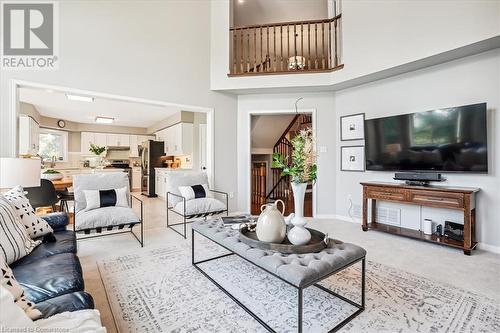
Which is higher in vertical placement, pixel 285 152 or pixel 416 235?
pixel 285 152

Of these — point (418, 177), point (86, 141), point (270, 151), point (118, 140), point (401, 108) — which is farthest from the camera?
point (118, 140)

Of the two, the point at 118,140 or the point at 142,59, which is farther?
the point at 118,140

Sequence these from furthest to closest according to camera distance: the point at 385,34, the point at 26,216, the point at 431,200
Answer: the point at 385,34
the point at 431,200
the point at 26,216

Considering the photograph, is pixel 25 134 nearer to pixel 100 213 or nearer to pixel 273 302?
pixel 100 213

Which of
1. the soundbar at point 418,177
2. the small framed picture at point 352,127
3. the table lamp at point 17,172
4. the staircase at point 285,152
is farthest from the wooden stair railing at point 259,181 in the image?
the table lamp at point 17,172

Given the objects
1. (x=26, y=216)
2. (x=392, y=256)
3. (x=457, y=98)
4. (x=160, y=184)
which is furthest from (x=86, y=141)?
(x=457, y=98)

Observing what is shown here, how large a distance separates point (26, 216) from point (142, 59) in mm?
2906

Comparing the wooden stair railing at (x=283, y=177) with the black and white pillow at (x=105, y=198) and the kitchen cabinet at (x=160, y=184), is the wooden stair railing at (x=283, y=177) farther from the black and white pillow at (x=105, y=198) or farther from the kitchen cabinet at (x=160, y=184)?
the black and white pillow at (x=105, y=198)

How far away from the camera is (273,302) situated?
1.90 metres

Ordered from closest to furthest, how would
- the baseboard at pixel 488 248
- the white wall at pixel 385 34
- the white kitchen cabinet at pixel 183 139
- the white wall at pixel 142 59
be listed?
1. the white wall at pixel 385 34
2. the baseboard at pixel 488 248
3. the white wall at pixel 142 59
4. the white kitchen cabinet at pixel 183 139

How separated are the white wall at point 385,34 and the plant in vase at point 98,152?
5.14 meters

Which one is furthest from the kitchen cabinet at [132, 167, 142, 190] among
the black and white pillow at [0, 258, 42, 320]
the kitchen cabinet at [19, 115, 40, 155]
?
the black and white pillow at [0, 258, 42, 320]

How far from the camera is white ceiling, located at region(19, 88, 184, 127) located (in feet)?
16.9

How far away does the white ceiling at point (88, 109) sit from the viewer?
516cm
